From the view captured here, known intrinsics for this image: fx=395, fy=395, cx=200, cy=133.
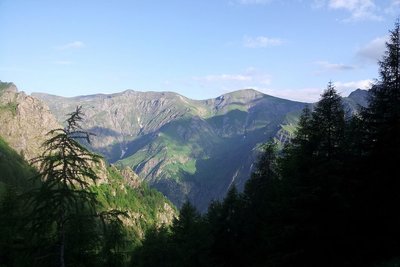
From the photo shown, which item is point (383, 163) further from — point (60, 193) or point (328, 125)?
point (60, 193)

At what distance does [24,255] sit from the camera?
1936cm

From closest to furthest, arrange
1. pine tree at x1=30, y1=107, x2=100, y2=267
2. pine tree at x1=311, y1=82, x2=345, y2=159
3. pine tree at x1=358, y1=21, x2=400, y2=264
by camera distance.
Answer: pine tree at x1=30, y1=107, x2=100, y2=267
pine tree at x1=358, y1=21, x2=400, y2=264
pine tree at x1=311, y1=82, x2=345, y2=159

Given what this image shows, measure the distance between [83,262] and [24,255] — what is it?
30.7ft

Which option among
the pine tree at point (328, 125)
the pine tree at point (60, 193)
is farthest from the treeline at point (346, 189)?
the pine tree at point (60, 193)

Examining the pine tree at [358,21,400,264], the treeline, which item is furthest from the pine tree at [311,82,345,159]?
the pine tree at [358,21,400,264]

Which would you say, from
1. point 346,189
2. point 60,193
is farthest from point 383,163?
point 60,193

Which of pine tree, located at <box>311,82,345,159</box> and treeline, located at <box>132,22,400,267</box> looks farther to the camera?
pine tree, located at <box>311,82,345,159</box>

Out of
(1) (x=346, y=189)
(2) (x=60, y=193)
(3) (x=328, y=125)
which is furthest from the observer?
(3) (x=328, y=125)

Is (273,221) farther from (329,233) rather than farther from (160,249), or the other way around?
(160,249)

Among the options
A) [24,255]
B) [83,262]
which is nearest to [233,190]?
[83,262]

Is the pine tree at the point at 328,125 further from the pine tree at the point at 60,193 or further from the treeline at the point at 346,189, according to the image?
the pine tree at the point at 60,193

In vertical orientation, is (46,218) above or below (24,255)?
above

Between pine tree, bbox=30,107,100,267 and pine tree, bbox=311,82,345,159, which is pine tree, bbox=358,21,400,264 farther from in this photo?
pine tree, bbox=30,107,100,267

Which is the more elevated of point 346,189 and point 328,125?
point 328,125
